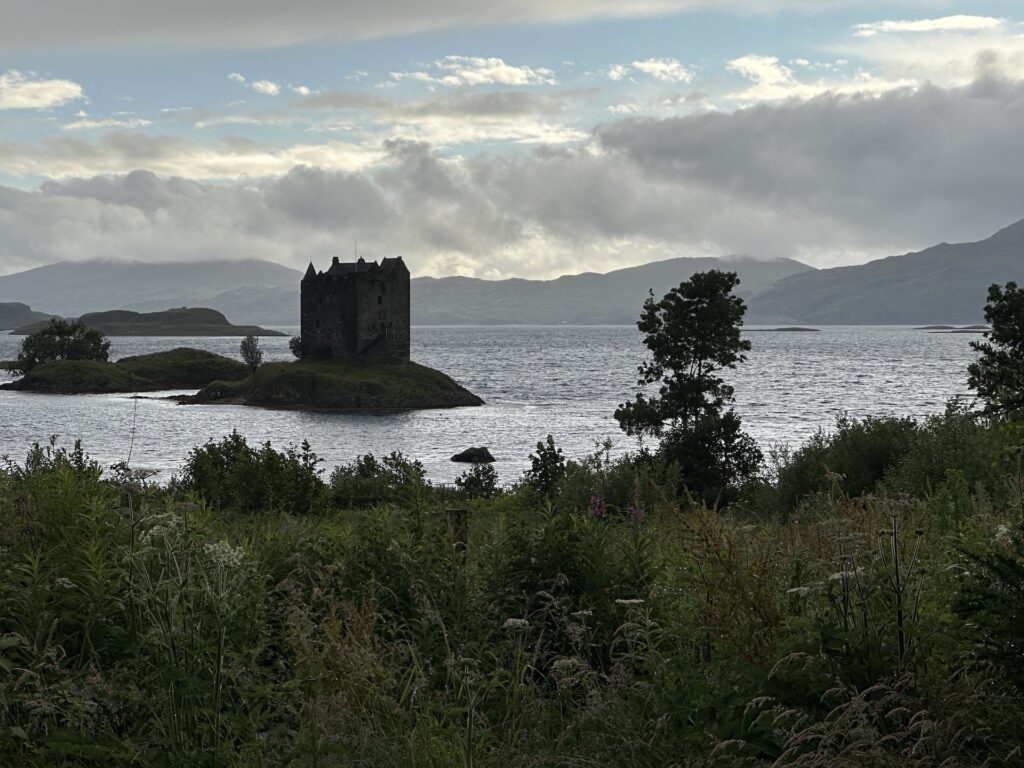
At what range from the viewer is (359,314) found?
423ft

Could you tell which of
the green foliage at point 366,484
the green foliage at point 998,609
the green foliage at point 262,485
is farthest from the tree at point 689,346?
the green foliage at point 998,609

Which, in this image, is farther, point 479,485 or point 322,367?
point 322,367

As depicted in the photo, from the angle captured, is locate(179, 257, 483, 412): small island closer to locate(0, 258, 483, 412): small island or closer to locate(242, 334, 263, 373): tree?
locate(0, 258, 483, 412): small island

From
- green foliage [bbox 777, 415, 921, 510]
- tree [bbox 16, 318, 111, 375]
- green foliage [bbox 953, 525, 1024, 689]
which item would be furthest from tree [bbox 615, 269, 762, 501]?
tree [bbox 16, 318, 111, 375]

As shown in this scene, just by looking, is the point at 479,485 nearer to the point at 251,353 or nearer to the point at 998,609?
the point at 998,609

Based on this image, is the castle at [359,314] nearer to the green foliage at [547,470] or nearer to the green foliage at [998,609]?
the green foliage at [547,470]

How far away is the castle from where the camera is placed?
424 feet

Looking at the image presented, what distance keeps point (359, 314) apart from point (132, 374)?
136 ft

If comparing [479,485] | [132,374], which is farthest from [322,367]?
[479,485]

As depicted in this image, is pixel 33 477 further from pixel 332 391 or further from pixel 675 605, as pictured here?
pixel 332 391

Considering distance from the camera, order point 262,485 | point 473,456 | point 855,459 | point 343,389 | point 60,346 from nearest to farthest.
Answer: point 262,485
point 855,459
point 473,456
point 343,389
point 60,346

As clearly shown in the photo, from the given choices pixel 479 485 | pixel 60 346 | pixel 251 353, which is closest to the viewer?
pixel 479 485

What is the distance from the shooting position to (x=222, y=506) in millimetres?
23969

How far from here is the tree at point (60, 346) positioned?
150500 millimetres
